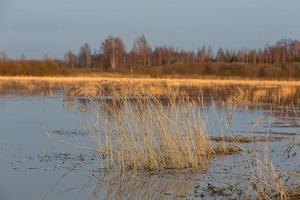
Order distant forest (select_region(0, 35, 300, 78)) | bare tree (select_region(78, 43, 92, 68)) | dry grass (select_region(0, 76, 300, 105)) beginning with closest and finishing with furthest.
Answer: dry grass (select_region(0, 76, 300, 105)) → distant forest (select_region(0, 35, 300, 78)) → bare tree (select_region(78, 43, 92, 68))

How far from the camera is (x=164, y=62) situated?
254ft

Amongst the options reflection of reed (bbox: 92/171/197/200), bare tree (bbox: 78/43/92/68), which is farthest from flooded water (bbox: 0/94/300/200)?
bare tree (bbox: 78/43/92/68)

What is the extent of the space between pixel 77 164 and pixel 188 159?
5.68ft

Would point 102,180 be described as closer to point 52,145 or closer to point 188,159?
point 188,159

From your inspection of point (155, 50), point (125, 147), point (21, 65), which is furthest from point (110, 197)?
point (155, 50)

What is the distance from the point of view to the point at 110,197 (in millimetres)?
6555

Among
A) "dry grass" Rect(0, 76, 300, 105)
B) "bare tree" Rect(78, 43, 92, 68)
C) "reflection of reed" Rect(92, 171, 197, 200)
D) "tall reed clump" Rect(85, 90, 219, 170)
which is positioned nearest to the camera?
"reflection of reed" Rect(92, 171, 197, 200)

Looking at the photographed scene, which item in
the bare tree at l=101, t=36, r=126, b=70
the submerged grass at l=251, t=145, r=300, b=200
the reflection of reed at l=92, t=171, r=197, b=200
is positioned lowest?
the reflection of reed at l=92, t=171, r=197, b=200

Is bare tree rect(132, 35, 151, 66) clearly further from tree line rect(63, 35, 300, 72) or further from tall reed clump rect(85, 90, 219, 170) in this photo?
tall reed clump rect(85, 90, 219, 170)

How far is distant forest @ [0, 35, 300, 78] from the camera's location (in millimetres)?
47969

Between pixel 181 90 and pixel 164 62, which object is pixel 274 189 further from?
pixel 164 62

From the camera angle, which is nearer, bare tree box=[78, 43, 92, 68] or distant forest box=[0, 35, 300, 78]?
distant forest box=[0, 35, 300, 78]

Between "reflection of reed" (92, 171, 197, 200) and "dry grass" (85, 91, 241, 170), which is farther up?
"dry grass" (85, 91, 241, 170)

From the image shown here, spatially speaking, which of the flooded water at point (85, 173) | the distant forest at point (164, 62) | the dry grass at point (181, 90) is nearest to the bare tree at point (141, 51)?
the distant forest at point (164, 62)
